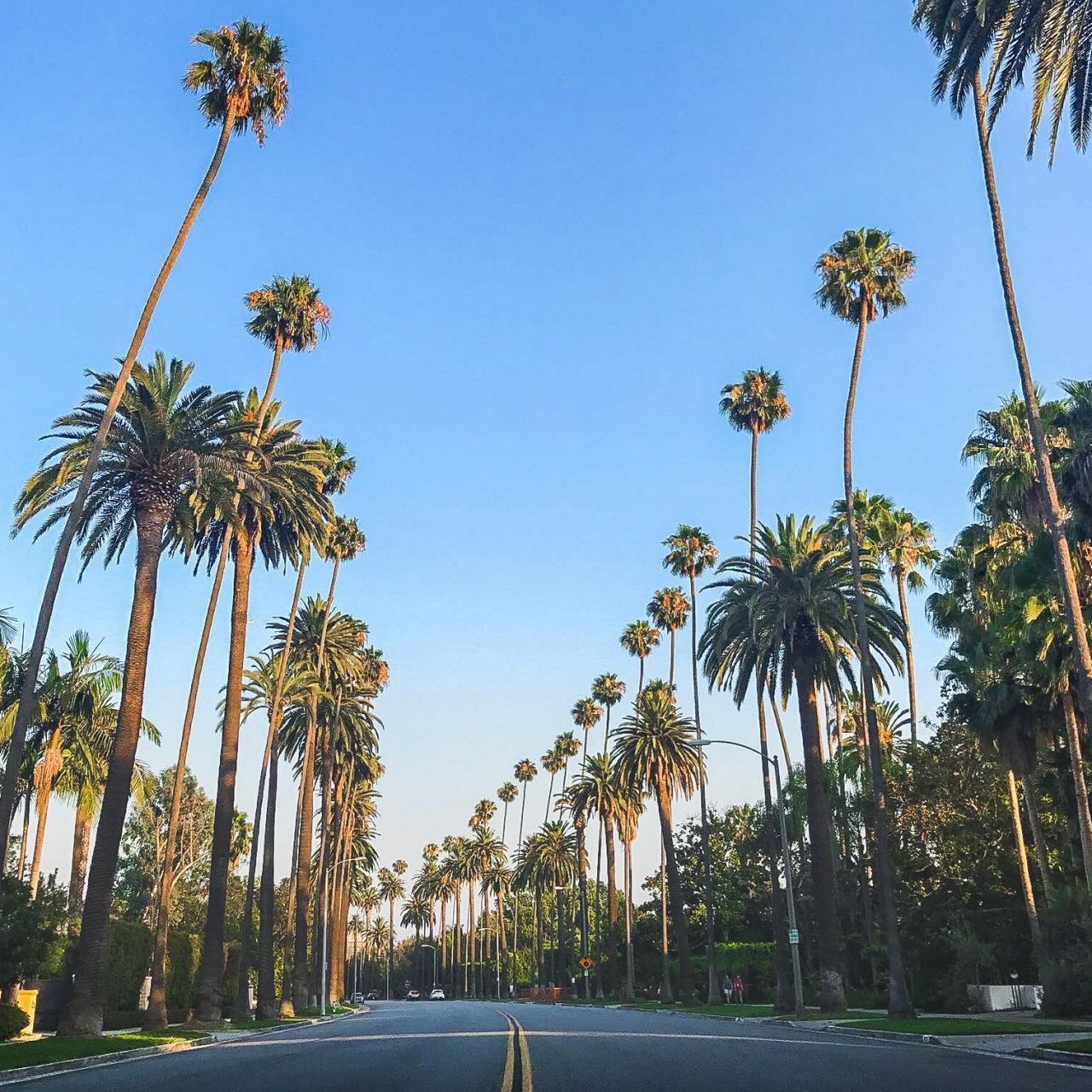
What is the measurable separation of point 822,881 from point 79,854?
120 feet

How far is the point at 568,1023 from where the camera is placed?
3788 cm

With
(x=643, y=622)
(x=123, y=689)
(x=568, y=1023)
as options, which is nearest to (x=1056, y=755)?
(x=568, y=1023)

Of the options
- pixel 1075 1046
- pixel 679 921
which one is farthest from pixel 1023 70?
pixel 679 921

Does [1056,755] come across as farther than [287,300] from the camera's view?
No

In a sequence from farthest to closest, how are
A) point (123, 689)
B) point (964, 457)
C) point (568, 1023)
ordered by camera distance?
point (964, 457), point (568, 1023), point (123, 689)

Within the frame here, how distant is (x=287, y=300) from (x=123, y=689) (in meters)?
21.4

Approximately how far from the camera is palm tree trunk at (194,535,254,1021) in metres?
40.1

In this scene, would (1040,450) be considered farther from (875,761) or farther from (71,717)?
(71,717)

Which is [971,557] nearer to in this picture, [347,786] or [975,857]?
[975,857]

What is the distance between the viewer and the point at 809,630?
4491 cm

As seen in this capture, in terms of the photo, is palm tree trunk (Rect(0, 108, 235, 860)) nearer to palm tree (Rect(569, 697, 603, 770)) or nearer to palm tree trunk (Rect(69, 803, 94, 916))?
palm tree trunk (Rect(69, 803, 94, 916))

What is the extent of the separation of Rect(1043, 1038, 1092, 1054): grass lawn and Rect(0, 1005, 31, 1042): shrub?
25.5 m

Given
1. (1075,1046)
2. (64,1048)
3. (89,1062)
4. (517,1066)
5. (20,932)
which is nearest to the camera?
(517,1066)

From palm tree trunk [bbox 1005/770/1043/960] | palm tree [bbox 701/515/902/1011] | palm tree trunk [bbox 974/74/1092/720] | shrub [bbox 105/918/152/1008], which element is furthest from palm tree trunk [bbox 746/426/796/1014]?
shrub [bbox 105/918/152/1008]
